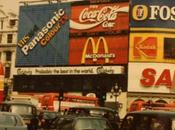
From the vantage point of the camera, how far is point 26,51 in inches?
3408

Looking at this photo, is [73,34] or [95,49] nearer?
[95,49]

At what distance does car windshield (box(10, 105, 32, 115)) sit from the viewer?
32.3 meters

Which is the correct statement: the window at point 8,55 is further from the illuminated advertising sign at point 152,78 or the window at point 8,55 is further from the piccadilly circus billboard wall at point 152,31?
the illuminated advertising sign at point 152,78

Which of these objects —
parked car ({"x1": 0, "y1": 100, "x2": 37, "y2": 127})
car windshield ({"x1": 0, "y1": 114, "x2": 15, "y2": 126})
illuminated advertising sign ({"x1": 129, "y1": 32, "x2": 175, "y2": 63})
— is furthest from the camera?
illuminated advertising sign ({"x1": 129, "y1": 32, "x2": 175, "y2": 63})

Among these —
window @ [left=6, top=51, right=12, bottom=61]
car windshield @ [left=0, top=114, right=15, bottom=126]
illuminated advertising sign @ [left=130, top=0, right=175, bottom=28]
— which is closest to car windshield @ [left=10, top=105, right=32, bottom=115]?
car windshield @ [left=0, top=114, right=15, bottom=126]

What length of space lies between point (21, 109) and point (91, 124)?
11034 mm

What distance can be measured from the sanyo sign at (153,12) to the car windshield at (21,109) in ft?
154

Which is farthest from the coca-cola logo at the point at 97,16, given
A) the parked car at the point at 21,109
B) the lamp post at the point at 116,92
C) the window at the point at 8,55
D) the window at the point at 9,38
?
the parked car at the point at 21,109

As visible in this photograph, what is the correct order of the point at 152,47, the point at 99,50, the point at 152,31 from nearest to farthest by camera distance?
the point at 152,47 → the point at 152,31 → the point at 99,50

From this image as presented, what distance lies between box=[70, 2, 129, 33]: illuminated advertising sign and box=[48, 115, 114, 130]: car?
2206 inches

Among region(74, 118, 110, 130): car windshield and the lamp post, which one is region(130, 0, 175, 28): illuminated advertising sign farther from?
region(74, 118, 110, 130): car windshield

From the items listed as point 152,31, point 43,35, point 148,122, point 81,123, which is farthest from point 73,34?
point 148,122

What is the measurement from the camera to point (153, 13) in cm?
7781

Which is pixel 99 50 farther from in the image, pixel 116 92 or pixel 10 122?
pixel 10 122
